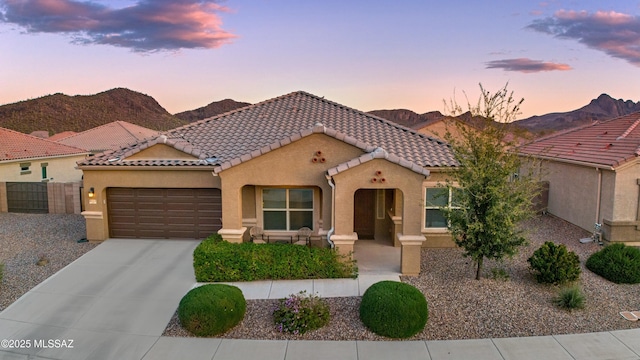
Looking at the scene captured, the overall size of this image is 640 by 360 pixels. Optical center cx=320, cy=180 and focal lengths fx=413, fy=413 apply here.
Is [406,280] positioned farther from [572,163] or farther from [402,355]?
[572,163]

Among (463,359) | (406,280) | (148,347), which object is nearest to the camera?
(463,359)

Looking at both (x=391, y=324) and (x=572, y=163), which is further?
(x=572, y=163)

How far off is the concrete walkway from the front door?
4279mm

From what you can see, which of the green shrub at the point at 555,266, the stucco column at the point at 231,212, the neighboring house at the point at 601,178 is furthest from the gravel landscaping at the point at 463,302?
the stucco column at the point at 231,212

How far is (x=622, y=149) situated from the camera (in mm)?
15305

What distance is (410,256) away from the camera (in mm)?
11227

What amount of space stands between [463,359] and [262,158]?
7.65 metres

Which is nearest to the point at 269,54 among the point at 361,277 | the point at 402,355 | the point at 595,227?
the point at 361,277

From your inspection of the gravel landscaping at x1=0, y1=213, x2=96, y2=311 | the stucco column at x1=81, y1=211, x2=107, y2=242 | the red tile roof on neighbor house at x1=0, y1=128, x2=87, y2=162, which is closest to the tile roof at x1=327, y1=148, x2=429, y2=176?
the gravel landscaping at x1=0, y1=213, x2=96, y2=311

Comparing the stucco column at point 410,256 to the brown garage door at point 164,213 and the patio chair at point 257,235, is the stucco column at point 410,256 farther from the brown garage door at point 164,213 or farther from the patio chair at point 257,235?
the brown garage door at point 164,213

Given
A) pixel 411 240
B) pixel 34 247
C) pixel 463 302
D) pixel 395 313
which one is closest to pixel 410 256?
pixel 411 240

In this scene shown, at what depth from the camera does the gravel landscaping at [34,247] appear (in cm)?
1106

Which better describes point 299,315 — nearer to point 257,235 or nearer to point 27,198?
point 257,235

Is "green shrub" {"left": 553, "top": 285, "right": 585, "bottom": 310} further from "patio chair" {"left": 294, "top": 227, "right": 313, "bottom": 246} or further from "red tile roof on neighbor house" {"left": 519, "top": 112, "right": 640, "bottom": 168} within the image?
"patio chair" {"left": 294, "top": 227, "right": 313, "bottom": 246}
